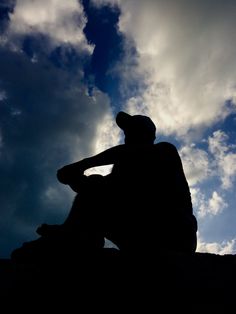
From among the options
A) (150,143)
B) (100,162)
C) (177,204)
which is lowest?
(177,204)

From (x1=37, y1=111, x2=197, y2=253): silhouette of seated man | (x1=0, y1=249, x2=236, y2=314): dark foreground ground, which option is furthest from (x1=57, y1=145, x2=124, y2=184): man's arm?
(x1=0, y1=249, x2=236, y2=314): dark foreground ground

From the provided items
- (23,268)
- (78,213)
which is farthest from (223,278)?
(23,268)

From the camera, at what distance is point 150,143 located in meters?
4.29

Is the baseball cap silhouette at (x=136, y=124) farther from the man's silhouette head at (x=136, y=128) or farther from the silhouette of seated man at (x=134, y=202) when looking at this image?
the silhouette of seated man at (x=134, y=202)

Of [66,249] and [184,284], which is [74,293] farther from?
[184,284]

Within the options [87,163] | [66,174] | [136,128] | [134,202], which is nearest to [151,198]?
[134,202]

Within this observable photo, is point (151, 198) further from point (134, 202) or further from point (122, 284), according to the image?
point (122, 284)

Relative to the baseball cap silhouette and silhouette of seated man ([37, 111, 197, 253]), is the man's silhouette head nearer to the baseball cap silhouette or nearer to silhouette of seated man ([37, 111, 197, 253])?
the baseball cap silhouette

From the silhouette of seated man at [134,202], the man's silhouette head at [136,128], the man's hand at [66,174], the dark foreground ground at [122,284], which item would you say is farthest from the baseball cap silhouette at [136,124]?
the dark foreground ground at [122,284]

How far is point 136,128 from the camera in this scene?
4.27 meters

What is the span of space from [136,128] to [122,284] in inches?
85.7

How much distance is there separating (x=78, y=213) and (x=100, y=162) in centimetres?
75

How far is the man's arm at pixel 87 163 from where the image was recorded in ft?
11.7

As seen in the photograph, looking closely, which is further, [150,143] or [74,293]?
[150,143]
